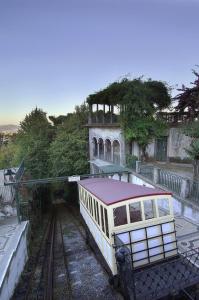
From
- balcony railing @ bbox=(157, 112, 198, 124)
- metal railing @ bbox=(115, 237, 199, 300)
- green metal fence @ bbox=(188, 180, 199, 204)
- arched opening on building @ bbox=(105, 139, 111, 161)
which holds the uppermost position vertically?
balcony railing @ bbox=(157, 112, 198, 124)

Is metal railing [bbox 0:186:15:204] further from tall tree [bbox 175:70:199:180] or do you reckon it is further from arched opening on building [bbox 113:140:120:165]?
tall tree [bbox 175:70:199:180]

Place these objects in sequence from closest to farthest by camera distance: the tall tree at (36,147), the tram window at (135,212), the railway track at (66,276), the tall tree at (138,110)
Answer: the tram window at (135,212) < the railway track at (66,276) < the tall tree at (138,110) < the tall tree at (36,147)

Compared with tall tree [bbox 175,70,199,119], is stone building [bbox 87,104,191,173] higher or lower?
lower

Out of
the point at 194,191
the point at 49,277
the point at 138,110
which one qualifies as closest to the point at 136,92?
the point at 138,110

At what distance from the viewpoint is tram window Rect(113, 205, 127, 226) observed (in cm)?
618

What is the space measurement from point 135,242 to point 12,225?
896 cm

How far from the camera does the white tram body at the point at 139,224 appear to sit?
6.11 meters

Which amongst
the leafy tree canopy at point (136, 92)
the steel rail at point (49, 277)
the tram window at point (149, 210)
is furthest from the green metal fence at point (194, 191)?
the leafy tree canopy at point (136, 92)

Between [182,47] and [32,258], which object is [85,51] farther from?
[32,258]

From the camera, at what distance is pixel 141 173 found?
14.5 metres

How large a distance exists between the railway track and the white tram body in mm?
1370

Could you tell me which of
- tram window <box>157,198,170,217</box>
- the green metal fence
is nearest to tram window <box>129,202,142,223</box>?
tram window <box>157,198,170,217</box>

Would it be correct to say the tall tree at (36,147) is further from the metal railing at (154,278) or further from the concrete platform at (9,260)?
the metal railing at (154,278)

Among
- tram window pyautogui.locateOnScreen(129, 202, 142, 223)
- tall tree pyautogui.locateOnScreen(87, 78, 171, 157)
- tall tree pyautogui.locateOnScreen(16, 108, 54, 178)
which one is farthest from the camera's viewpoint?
tall tree pyautogui.locateOnScreen(16, 108, 54, 178)
